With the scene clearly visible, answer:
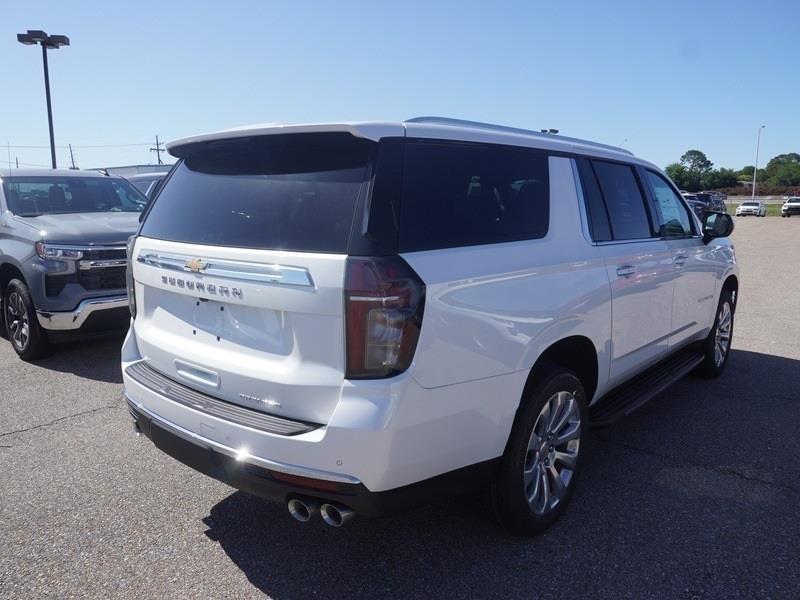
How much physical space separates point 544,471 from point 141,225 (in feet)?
8.16

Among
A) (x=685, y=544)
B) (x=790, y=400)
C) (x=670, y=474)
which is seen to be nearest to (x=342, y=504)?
(x=685, y=544)

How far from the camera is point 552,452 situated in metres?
3.32

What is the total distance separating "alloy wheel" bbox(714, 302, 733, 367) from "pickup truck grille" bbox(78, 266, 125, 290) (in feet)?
18.3

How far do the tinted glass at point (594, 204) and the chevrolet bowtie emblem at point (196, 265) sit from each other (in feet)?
A: 6.90

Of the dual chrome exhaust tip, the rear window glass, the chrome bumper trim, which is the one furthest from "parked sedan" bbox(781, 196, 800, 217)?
the dual chrome exhaust tip

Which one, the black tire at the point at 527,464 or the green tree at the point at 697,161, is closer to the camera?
the black tire at the point at 527,464

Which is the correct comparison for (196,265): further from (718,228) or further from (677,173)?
(677,173)

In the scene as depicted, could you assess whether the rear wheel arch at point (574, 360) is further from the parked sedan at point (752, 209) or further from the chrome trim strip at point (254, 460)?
the parked sedan at point (752, 209)

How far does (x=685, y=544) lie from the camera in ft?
10.3

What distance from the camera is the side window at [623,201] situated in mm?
3953

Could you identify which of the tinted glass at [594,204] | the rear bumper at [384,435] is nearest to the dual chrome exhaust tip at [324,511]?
the rear bumper at [384,435]

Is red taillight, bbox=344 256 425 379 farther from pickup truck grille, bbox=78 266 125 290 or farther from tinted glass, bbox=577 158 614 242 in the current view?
pickup truck grille, bbox=78 266 125 290

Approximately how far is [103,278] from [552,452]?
186 inches

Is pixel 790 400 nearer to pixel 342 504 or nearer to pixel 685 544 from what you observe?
pixel 685 544
